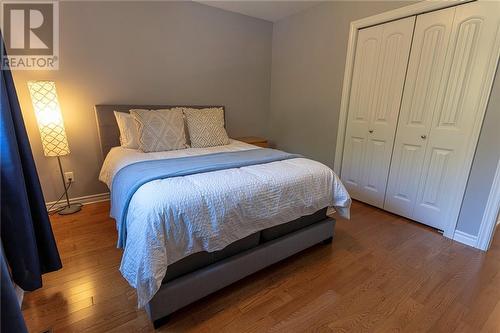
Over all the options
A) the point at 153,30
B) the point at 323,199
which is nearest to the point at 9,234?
the point at 323,199

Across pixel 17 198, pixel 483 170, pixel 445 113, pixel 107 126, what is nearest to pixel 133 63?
pixel 107 126

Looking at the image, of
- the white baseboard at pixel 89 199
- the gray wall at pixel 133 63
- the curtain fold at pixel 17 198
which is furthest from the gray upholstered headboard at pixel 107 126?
the curtain fold at pixel 17 198

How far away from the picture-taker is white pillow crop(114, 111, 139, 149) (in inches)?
95.4

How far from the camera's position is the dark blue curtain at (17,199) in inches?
43.8

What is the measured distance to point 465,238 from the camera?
82.4 inches

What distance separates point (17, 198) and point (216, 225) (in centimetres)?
97

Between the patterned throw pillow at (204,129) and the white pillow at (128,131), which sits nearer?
the white pillow at (128,131)

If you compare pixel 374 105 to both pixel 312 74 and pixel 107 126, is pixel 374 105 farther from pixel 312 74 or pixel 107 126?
pixel 107 126

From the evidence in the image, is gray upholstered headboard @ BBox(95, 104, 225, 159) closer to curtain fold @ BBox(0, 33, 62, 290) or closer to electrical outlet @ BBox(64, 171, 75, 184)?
electrical outlet @ BBox(64, 171, 75, 184)

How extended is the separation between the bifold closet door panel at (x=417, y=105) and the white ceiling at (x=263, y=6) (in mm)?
1410

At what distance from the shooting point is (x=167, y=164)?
1.72m

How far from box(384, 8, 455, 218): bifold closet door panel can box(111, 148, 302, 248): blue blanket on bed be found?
1.34m

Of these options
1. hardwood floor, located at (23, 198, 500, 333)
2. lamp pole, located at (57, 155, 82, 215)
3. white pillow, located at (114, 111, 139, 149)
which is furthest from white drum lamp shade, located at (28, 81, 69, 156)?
hardwood floor, located at (23, 198, 500, 333)

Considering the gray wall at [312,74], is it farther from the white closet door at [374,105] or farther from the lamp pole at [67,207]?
the lamp pole at [67,207]
